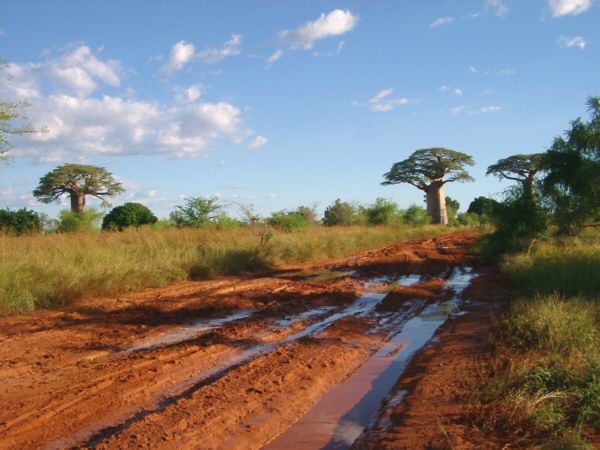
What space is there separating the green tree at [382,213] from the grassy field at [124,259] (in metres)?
19.2

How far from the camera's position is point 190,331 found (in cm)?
709

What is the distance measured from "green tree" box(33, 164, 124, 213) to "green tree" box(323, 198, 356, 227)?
63.5ft

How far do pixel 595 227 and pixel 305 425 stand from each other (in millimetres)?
14218

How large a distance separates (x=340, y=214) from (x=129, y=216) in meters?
20.9

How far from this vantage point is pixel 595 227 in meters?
14.7

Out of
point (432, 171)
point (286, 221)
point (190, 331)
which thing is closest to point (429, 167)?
point (432, 171)

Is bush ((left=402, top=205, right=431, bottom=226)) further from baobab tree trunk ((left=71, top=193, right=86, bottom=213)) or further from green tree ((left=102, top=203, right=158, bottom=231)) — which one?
baobab tree trunk ((left=71, top=193, right=86, bottom=213))

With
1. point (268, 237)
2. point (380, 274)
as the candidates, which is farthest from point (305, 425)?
point (268, 237)

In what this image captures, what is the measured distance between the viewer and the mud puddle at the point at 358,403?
3.74m

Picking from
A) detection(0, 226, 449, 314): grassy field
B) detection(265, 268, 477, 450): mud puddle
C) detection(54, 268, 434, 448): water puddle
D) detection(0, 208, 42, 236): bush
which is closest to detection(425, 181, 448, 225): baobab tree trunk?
detection(0, 226, 449, 314): grassy field

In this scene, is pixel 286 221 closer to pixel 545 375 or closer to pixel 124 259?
pixel 124 259

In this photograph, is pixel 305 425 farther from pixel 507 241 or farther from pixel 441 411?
pixel 507 241

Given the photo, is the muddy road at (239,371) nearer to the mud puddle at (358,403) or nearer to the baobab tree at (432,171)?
the mud puddle at (358,403)

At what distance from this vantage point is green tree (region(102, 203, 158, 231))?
88.7 feet
